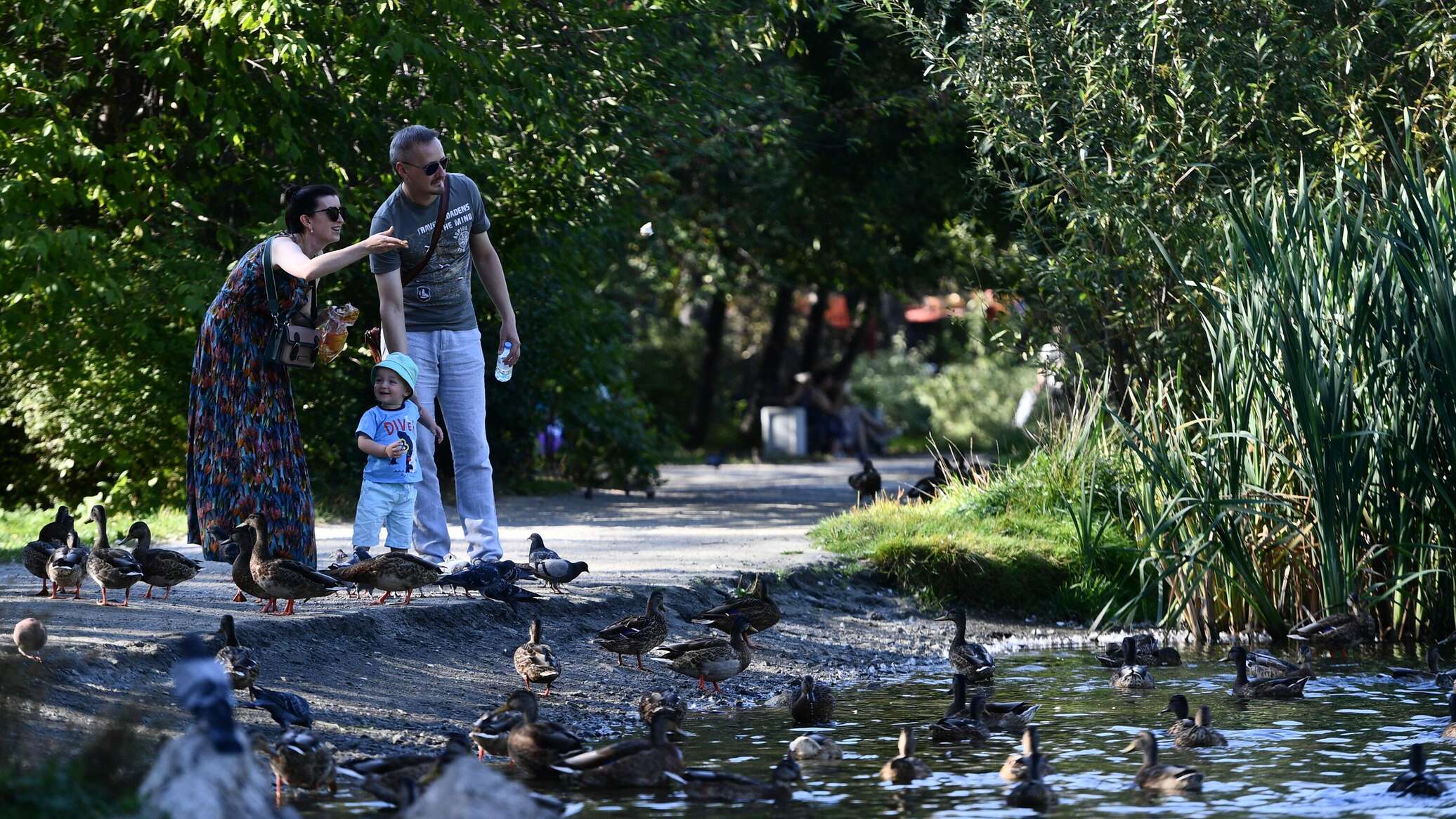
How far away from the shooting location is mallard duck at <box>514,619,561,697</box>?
362 inches

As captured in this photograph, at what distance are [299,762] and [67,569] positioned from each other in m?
3.11

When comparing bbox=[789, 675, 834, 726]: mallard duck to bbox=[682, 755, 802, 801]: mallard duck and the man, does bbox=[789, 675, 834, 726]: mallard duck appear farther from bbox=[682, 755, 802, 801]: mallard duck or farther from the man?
the man

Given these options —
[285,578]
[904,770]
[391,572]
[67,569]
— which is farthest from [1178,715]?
[67,569]

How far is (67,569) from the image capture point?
952 cm

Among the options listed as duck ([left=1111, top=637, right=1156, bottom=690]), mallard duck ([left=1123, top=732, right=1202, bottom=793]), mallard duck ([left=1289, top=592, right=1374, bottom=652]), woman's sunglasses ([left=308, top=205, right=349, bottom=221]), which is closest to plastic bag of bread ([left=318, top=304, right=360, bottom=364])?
woman's sunglasses ([left=308, top=205, right=349, bottom=221])

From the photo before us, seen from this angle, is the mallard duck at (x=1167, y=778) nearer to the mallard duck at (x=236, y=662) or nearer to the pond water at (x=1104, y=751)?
the pond water at (x=1104, y=751)

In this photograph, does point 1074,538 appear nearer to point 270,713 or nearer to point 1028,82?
point 1028,82

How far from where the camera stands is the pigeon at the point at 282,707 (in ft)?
25.6

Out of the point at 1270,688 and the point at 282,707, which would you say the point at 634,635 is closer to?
the point at 282,707

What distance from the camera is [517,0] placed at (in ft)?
47.4

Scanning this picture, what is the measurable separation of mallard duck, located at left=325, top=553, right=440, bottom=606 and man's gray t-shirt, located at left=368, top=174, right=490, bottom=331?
5.01 ft

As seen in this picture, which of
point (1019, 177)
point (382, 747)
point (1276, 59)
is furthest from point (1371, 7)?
point (382, 747)

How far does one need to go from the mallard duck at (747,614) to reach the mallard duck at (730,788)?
3237 millimetres

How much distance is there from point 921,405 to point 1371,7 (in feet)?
91.4
